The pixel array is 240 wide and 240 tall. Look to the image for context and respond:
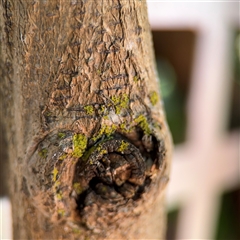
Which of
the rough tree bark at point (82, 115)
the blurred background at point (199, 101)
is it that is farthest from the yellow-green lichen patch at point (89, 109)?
the blurred background at point (199, 101)

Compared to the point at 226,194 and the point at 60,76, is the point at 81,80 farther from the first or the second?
the point at 226,194

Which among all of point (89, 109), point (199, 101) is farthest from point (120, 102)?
point (199, 101)

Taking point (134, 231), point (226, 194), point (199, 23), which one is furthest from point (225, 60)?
point (134, 231)

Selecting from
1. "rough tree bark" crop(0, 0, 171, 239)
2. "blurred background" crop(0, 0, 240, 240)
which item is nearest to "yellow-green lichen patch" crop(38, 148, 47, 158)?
"rough tree bark" crop(0, 0, 171, 239)

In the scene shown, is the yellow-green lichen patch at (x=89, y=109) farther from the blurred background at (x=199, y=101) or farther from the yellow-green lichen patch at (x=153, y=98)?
the blurred background at (x=199, y=101)

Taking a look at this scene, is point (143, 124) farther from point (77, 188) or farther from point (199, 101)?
point (199, 101)

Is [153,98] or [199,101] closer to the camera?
[153,98]
